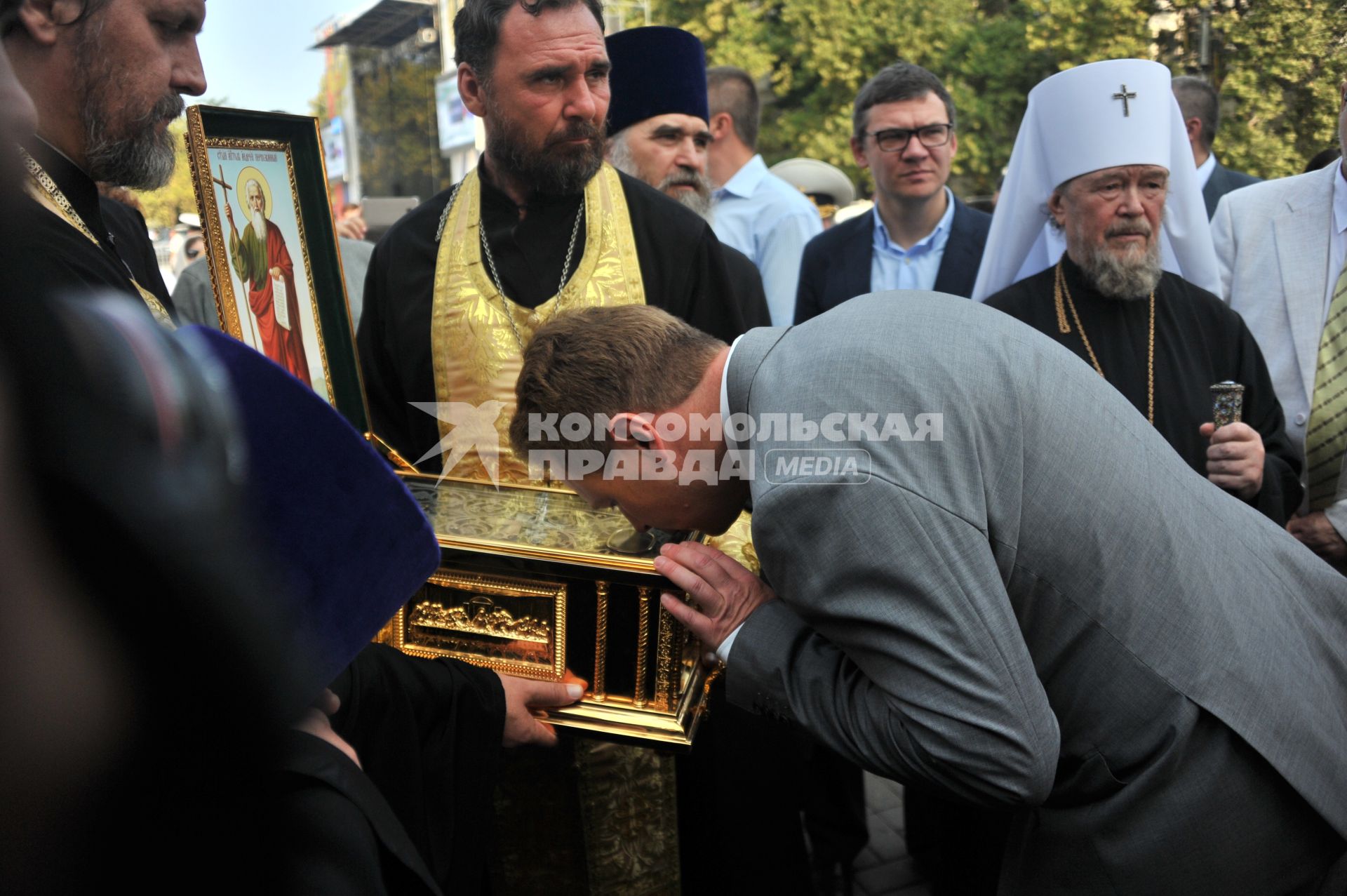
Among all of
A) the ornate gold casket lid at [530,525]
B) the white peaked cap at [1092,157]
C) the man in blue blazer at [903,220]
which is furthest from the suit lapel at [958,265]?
the ornate gold casket lid at [530,525]

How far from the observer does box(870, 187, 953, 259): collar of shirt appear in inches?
179

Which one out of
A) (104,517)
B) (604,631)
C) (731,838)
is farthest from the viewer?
(731,838)

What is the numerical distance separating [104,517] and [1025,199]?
11.1 feet

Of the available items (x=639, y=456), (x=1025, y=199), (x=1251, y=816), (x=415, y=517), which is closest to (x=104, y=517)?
(x=415, y=517)

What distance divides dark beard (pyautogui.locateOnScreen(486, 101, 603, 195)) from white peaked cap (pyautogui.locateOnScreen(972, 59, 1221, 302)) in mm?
1518

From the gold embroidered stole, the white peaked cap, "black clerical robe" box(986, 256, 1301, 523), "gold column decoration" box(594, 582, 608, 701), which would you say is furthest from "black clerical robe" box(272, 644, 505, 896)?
the white peaked cap

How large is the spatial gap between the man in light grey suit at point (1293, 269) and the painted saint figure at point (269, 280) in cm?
270

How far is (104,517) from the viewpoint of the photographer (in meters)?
0.72

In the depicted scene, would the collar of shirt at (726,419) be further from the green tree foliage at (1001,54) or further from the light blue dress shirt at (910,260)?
the light blue dress shirt at (910,260)

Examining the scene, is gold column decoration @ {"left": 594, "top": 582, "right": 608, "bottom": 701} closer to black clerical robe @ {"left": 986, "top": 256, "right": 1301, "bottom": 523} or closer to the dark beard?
the dark beard

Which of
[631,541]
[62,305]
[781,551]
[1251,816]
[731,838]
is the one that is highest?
[62,305]

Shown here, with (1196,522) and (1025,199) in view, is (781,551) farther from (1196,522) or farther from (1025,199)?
(1025,199)

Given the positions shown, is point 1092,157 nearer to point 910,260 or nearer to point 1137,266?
point 1137,266

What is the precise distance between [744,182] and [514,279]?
280cm
